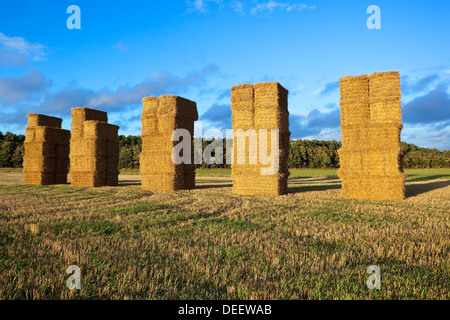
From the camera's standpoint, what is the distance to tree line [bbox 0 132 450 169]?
220 feet

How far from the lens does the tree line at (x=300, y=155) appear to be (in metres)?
66.9

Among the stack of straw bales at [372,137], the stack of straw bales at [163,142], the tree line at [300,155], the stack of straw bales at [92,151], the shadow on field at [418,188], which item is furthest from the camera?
the tree line at [300,155]

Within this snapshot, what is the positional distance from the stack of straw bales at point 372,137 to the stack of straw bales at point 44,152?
22236 mm

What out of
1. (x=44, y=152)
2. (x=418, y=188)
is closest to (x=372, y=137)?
(x=418, y=188)

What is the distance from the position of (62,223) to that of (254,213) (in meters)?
5.07

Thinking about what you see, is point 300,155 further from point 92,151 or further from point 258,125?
point 258,125

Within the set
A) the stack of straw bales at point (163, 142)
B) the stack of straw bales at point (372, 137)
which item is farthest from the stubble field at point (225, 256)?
the stack of straw bales at point (163, 142)

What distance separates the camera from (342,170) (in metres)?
12.6

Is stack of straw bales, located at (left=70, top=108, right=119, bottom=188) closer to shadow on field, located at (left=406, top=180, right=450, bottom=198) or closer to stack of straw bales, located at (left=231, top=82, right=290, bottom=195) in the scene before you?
stack of straw bales, located at (left=231, top=82, right=290, bottom=195)

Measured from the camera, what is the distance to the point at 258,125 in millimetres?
13844

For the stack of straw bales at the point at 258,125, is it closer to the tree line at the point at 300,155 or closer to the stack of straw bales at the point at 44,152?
the stack of straw bales at the point at 44,152

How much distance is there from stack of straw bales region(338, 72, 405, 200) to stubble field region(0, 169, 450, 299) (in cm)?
448
